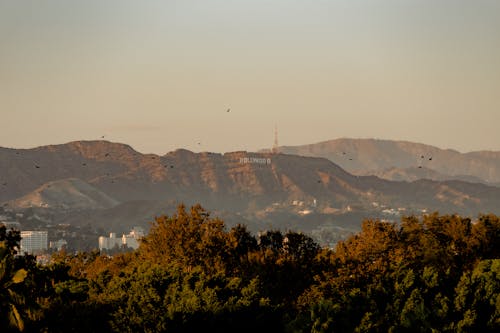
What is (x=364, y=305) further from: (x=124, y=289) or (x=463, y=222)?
(x=463, y=222)

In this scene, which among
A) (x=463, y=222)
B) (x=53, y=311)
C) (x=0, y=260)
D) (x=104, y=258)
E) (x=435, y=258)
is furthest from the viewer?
(x=104, y=258)

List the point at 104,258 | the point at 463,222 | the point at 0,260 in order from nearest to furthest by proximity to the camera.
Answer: the point at 0,260 < the point at 463,222 < the point at 104,258

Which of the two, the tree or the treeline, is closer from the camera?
the tree

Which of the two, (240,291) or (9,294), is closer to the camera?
(9,294)

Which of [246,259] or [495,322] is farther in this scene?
[246,259]

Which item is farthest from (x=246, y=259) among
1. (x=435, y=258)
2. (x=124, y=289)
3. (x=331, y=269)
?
(x=124, y=289)

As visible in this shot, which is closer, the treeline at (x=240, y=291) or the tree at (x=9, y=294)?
the tree at (x=9, y=294)

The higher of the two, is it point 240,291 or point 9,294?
point 9,294

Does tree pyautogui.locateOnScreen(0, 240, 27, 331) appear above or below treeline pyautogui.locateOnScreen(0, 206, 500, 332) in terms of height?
above
